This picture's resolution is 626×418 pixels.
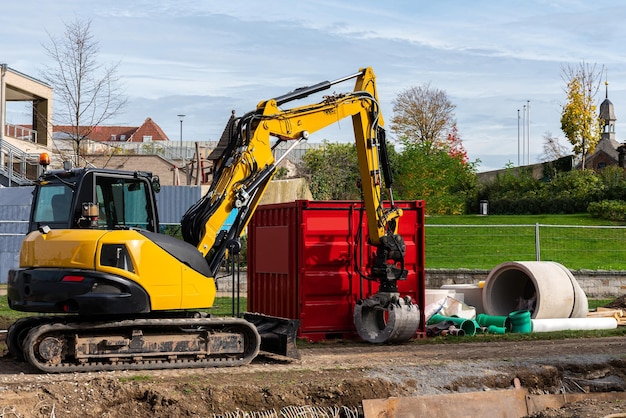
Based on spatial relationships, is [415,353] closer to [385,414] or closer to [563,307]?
[385,414]

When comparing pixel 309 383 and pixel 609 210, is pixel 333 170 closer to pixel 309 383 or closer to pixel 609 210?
pixel 609 210

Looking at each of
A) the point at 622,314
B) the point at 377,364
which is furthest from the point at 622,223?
the point at 377,364

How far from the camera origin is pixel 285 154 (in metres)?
13.6

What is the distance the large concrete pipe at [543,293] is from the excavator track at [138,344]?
800cm

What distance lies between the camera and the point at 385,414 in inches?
412

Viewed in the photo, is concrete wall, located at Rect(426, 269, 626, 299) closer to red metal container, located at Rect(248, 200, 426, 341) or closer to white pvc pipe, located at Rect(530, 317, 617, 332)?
white pvc pipe, located at Rect(530, 317, 617, 332)

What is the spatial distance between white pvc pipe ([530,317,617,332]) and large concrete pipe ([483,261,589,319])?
1.20 ft

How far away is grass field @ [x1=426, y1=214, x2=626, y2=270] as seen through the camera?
2894 cm

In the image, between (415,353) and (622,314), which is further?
(622,314)

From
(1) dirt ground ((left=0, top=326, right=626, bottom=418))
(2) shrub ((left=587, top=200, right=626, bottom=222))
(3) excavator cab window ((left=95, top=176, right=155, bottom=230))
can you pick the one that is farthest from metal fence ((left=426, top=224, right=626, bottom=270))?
(3) excavator cab window ((left=95, top=176, right=155, bottom=230))

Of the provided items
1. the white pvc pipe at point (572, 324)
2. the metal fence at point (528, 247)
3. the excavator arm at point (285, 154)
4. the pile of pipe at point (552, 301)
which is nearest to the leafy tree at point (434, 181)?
the metal fence at point (528, 247)

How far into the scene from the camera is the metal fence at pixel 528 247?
28969 millimetres

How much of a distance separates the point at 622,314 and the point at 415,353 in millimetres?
7411

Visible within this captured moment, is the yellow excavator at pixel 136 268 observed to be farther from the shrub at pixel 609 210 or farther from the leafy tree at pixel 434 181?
the leafy tree at pixel 434 181
